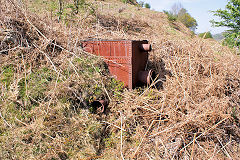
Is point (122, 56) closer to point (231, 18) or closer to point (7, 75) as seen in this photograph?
point (7, 75)

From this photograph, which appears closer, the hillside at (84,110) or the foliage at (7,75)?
the hillside at (84,110)

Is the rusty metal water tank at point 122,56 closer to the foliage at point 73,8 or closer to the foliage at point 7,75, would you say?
the foliage at point 7,75

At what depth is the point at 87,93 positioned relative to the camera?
347 cm

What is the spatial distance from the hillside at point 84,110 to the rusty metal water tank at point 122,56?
176 mm

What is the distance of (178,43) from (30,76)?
475cm

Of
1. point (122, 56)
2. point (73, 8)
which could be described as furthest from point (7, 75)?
point (73, 8)

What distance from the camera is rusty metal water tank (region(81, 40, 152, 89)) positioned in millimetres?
3840

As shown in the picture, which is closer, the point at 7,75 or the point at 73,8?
the point at 7,75

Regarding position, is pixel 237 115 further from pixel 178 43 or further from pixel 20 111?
pixel 20 111

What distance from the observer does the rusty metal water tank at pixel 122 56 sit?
384 centimetres

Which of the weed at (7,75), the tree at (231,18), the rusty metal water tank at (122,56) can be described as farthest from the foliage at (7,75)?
the tree at (231,18)

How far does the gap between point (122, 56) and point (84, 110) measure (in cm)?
146

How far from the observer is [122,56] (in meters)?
3.88

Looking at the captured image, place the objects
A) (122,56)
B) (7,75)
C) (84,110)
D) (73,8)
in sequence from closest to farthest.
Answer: (84,110) < (7,75) < (122,56) < (73,8)
